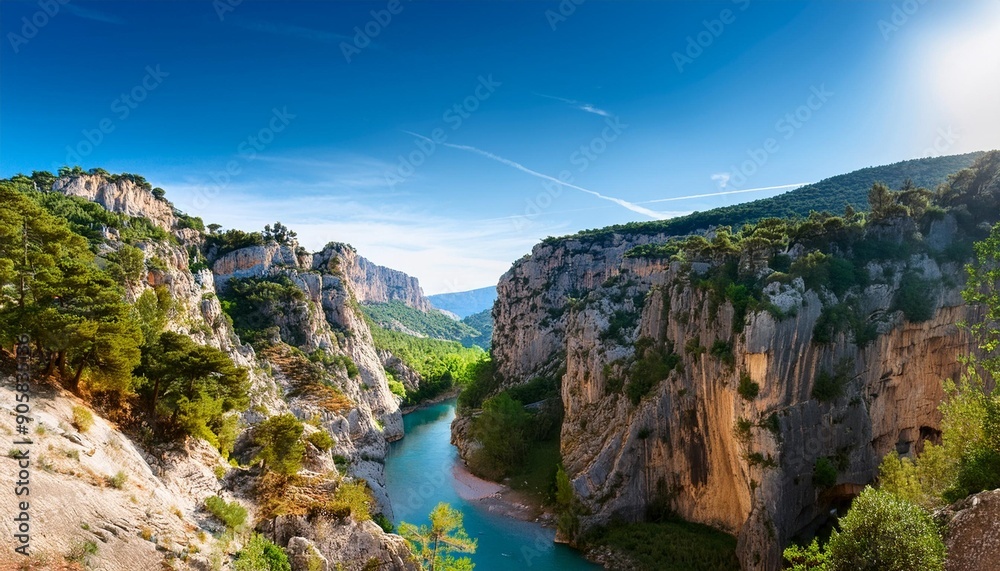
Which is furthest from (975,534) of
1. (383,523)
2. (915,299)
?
(383,523)

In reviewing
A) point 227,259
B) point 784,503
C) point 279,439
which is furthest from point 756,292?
point 227,259

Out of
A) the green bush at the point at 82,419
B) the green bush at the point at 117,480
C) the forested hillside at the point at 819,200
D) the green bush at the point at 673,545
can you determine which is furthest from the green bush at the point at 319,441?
the forested hillside at the point at 819,200

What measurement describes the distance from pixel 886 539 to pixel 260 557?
19870 mm

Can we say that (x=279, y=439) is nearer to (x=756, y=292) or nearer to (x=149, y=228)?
(x=756, y=292)

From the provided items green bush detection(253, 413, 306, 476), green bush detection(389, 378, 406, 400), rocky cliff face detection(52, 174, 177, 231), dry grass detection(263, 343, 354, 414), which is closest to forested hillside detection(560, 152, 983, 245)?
green bush detection(389, 378, 406, 400)

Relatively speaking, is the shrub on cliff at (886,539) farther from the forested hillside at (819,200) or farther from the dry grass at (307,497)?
the forested hillside at (819,200)

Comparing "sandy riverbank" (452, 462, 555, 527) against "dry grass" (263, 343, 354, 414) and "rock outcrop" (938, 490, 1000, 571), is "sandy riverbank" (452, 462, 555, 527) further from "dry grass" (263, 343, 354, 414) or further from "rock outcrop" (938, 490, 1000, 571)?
"rock outcrop" (938, 490, 1000, 571)

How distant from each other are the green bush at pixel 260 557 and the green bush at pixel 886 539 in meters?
18.7

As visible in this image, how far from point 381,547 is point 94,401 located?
1303 centimetres

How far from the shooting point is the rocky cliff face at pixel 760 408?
27.6m

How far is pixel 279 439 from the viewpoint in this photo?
78.0ft

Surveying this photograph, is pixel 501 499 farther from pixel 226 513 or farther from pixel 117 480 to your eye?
pixel 117 480

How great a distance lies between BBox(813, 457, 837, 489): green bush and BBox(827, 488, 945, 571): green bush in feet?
42.6

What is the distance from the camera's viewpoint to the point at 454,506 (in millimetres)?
43375
